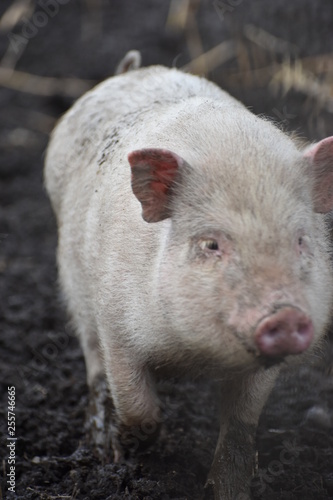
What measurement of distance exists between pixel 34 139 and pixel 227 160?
18.2 feet

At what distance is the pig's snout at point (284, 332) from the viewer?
2986 millimetres

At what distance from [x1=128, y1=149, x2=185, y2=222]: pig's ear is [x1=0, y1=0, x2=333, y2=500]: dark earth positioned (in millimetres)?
1010

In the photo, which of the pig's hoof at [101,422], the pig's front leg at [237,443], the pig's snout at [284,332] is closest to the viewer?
the pig's snout at [284,332]

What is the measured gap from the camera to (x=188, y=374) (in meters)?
3.97

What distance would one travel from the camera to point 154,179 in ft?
11.7

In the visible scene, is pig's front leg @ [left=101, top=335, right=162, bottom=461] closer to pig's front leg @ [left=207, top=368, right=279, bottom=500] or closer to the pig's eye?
pig's front leg @ [left=207, top=368, right=279, bottom=500]

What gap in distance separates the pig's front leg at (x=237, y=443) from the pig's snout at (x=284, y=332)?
1.01 meters

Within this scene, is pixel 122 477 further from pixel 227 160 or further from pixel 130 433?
pixel 227 160

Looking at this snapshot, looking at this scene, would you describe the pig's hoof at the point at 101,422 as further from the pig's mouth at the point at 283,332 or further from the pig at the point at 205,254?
the pig's mouth at the point at 283,332

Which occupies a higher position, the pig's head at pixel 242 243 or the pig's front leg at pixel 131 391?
the pig's head at pixel 242 243

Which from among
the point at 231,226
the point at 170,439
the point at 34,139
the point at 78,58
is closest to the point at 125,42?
the point at 78,58

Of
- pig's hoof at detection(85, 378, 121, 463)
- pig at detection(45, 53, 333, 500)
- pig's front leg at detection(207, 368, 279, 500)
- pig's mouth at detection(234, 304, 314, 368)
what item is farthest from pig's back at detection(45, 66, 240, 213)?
pig's mouth at detection(234, 304, 314, 368)

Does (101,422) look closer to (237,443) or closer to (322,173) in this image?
(237,443)

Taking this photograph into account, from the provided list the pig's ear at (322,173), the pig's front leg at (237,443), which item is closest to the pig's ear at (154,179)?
the pig's ear at (322,173)
